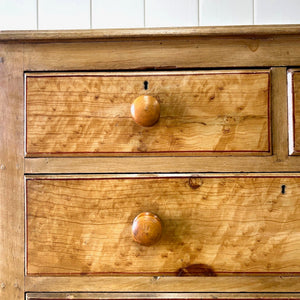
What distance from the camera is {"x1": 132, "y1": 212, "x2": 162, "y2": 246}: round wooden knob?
523 mm

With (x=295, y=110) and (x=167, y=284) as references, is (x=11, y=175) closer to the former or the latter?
(x=167, y=284)

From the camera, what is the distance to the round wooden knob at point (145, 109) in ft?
1.73

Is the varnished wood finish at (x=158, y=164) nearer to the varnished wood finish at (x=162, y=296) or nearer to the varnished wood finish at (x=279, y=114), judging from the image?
the varnished wood finish at (x=279, y=114)

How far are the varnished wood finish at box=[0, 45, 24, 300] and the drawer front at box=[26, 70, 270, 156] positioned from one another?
0.02m

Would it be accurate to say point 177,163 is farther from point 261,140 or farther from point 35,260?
point 35,260

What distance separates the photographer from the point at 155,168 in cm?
56

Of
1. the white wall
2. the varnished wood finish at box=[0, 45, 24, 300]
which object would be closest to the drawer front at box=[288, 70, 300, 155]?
the varnished wood finish at box=[0, 45, 24, 300]

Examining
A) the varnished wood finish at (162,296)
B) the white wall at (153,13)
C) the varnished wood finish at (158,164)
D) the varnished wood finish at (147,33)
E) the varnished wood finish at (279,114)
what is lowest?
the varnished wood finish at (162,296)

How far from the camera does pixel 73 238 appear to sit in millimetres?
560

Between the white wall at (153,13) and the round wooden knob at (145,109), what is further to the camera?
the white wall at (153,13)

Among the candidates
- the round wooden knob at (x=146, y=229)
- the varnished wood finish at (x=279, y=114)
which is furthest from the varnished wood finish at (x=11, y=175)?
the varnished wood finish at (x=279, y=114)

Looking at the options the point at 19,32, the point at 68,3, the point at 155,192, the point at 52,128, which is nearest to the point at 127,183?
the point at 155,192

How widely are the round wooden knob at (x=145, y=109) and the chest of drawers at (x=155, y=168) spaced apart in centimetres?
2

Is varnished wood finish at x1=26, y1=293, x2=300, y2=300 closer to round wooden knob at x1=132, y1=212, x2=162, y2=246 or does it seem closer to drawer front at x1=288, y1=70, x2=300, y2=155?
round wooden knob at x1=132, y1=212, x2=162, y2=246
